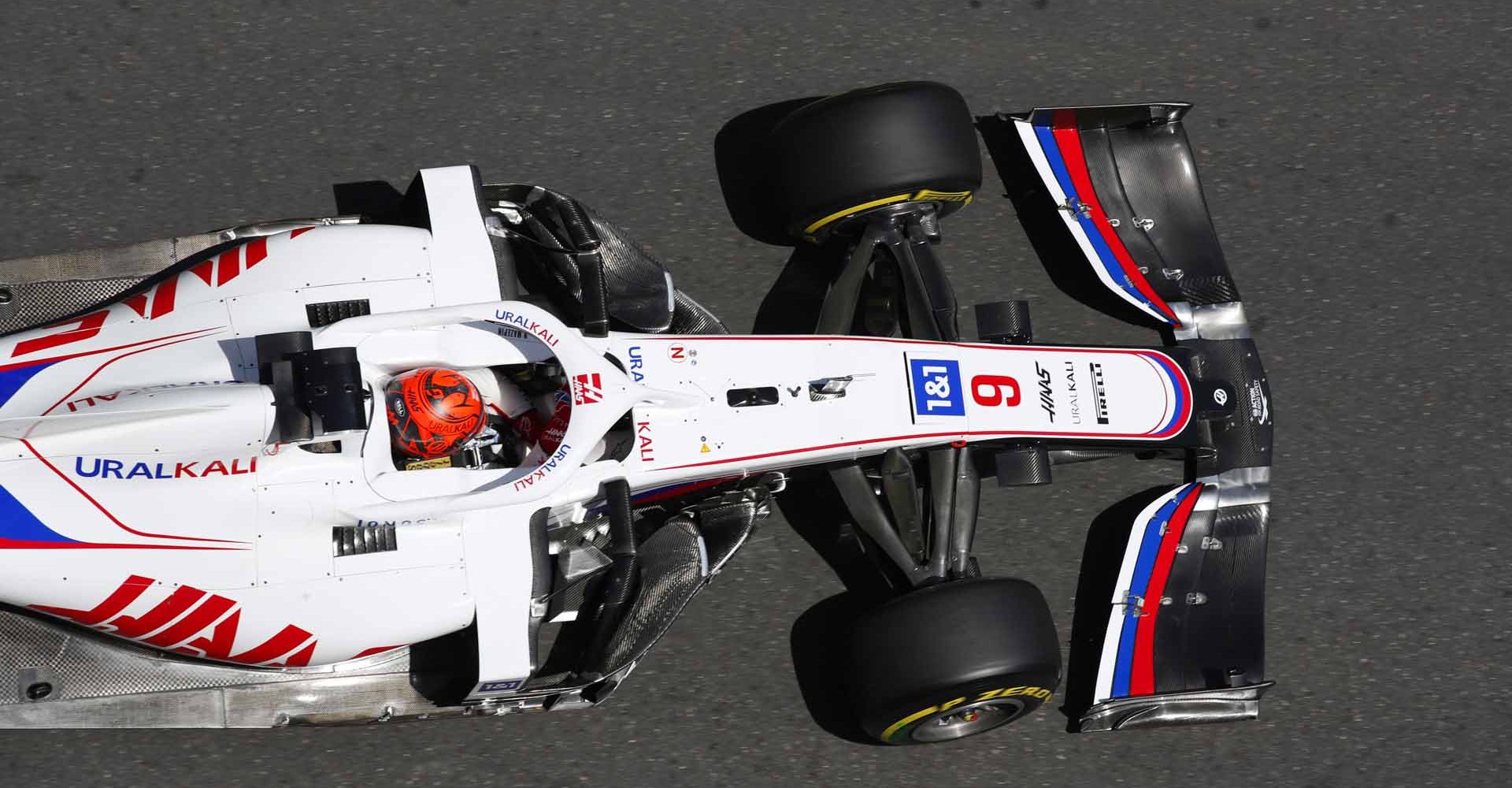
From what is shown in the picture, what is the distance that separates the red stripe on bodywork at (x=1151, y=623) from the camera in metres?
Answer: 4.39

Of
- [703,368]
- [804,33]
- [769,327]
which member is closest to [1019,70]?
[804,33]

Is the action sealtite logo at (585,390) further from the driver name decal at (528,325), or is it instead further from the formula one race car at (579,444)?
the driver name decal at (528,325)

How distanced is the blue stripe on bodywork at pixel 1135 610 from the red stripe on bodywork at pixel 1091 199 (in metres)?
0.81

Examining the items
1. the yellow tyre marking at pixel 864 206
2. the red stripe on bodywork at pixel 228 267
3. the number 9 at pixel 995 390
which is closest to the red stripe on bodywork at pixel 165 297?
the red stripe on bodywork at pixel 228 267

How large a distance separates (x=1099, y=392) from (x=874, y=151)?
1112 mm

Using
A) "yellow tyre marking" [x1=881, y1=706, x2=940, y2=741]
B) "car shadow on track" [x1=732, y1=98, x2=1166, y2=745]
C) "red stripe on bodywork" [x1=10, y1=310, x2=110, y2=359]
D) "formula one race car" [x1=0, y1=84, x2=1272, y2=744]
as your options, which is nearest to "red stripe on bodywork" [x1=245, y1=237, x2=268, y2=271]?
"formula one race car" [x1=0, y1=84, x2=1272, y2=744]

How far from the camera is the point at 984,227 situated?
195 inches

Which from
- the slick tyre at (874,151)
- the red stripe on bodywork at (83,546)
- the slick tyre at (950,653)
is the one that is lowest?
the slick tyre at (950,653)

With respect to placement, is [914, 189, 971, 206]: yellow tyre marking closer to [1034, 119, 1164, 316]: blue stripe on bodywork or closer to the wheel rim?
[1034, 119, 1164, 316]: blue stripe on bodywork

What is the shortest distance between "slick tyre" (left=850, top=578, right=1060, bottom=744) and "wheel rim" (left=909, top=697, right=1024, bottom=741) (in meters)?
0.05

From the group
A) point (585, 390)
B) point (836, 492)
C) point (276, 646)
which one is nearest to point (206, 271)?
point (276, 646)

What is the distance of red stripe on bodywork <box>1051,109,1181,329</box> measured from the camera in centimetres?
461

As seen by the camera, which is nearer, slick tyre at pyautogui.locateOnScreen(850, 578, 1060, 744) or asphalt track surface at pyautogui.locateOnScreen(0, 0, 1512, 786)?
slick tyre at pyautogui.locateOnScreen(850, 578, 1060, 744)

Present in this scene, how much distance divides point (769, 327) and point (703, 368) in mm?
883
